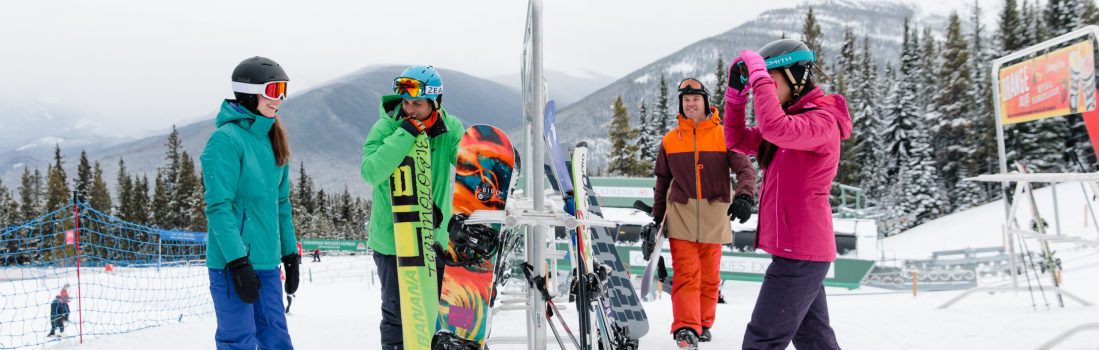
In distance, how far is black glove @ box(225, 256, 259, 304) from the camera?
268 cm

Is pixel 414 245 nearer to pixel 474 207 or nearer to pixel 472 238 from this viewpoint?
pixel 474 207

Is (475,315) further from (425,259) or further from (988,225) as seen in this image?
(988,225)

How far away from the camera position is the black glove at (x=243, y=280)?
2684 mm

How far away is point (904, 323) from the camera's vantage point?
16.3 ft

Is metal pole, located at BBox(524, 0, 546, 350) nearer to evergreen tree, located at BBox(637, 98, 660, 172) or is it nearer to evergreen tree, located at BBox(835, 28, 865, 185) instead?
evergreen tree, located at BBox(637, 98, 660, 172)

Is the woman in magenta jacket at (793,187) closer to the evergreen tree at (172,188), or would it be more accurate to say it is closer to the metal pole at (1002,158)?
the metal pole at (1002,158)

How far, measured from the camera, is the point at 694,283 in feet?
13.5

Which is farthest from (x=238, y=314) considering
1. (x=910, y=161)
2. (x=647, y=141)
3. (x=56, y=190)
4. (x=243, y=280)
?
(x=56, y=190)

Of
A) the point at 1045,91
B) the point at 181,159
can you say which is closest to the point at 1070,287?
the point at 1045,91

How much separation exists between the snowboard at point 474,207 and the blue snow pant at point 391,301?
1.34 feet

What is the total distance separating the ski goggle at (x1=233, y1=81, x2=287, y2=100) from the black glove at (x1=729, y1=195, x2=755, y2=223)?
9.37ft

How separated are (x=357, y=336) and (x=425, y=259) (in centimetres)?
218

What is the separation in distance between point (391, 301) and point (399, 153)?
870 millimetres

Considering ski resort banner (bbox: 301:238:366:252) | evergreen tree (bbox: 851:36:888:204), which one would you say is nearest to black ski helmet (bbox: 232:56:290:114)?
evergreen tree (bbox: 851:36:888:204)
